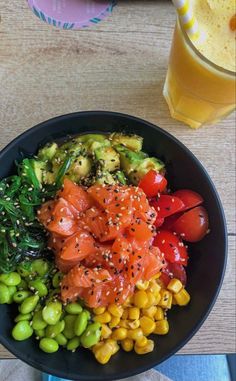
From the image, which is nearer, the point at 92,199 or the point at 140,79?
the point at 92,199

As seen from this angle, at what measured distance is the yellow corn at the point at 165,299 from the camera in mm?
1141

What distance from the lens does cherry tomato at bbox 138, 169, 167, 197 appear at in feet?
3.79

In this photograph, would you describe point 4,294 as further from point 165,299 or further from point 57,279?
point 165,299

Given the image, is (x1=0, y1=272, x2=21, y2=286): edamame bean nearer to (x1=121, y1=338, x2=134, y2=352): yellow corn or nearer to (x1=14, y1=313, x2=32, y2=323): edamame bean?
(x1=14, y1=313, x2=32, y2=323): edamame bean

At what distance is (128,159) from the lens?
1.19 meters

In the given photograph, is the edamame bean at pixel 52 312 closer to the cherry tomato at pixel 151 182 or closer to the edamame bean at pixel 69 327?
the edamame bean at pixel 69 327

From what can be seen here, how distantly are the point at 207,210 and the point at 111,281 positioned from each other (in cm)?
29

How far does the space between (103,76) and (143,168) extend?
316mm

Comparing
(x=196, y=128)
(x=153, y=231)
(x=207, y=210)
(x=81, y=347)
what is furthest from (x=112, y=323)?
(x=196, y=128)

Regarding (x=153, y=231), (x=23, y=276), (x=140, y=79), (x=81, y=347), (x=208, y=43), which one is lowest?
(x=81, y=347)

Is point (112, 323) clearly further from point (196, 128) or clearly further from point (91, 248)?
point (196, 128)

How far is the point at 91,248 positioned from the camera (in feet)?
3.59

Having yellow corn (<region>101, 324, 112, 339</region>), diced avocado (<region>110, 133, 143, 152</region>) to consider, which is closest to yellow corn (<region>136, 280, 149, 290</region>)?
yellow corn (<region>101, 324, 112, 339</region>)

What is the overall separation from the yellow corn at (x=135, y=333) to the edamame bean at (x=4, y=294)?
0.28 meters
